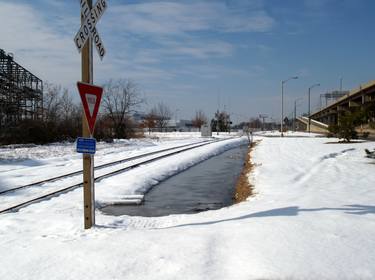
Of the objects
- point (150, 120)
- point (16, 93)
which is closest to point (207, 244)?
point (16, 93)

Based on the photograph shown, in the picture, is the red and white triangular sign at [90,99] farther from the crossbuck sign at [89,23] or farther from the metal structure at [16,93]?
the metal structure at [16,93]

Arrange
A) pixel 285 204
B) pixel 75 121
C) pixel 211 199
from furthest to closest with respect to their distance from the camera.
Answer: pixel 75 121 → pixel 211 199 → pixel 285 204

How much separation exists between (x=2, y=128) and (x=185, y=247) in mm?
37845

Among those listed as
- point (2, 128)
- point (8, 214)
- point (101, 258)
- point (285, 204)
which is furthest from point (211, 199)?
point (2, 128)

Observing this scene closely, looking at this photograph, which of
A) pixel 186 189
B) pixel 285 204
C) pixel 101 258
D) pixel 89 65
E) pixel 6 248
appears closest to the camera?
pixel 101 258

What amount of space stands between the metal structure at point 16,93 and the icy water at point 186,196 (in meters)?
28.1

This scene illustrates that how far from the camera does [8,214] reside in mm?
9352

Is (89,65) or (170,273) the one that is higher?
(89,65)

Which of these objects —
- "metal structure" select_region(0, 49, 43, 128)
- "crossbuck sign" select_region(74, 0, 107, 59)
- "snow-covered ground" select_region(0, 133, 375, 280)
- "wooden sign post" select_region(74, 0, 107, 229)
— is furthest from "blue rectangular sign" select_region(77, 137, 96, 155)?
"metal structure" select_region(0, 49, 43, 128)

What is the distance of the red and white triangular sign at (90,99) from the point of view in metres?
6.68

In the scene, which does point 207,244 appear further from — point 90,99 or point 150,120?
point 150,120

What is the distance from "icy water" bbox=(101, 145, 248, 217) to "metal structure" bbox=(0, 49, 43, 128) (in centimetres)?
2805

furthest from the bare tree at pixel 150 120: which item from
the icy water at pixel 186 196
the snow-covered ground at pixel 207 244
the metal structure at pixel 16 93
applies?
the snow-covered ground at pixel 207 244

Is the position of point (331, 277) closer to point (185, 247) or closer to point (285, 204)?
point (185, 247)
